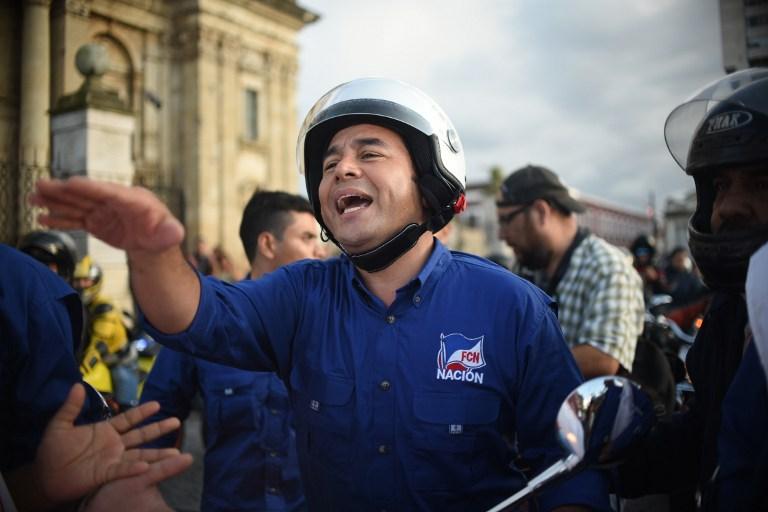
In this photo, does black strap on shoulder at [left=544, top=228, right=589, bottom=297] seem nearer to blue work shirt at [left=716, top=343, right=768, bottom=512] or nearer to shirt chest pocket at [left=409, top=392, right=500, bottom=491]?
shirt chest pocket at [left=409, top=392, right=500, bottom=491]

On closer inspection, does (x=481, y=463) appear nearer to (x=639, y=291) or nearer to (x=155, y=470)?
(x=155, y=470)

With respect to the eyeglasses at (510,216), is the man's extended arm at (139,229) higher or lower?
lower

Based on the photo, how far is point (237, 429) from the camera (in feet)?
9.06

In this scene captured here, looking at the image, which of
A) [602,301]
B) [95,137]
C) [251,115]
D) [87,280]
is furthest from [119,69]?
[602,301]

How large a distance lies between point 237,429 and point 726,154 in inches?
85.6

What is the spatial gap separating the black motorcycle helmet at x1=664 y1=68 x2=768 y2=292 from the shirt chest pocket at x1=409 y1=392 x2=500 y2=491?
2.42 ft

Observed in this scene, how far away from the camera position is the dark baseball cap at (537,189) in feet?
12.8

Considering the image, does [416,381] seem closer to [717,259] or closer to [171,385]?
[717,259]

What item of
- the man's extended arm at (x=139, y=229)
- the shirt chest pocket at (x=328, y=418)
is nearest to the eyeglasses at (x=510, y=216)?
the shirt chest pocket at (x=328, y=418)

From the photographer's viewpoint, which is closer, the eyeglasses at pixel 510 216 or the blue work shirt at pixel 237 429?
the blue work shirt at pixel 237 429

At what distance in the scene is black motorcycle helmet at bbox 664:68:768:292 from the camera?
1726 millimetres

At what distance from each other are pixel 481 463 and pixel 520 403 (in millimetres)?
202

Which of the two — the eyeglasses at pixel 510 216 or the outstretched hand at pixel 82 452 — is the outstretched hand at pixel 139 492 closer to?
the outstretched hand at pixel 82 452

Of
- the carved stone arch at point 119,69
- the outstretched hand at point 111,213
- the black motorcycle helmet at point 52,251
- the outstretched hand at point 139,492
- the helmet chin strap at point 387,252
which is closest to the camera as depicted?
the outstretched hand at point 111,213
